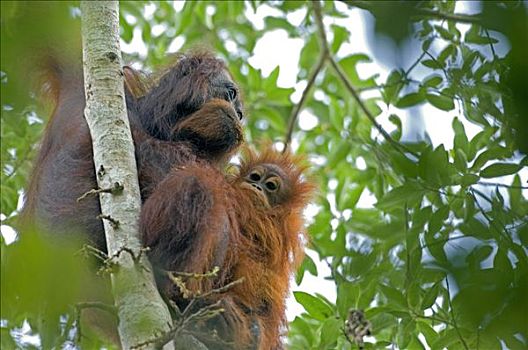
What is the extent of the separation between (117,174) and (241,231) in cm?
136

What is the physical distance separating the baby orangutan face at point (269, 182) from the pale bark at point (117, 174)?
146 centimetres

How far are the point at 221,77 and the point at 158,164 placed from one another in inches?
42.4

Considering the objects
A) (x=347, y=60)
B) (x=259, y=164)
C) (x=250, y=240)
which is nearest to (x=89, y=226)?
(x=250, y=240)

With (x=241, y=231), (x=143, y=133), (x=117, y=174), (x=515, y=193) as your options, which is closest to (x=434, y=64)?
(x=515, y=193)

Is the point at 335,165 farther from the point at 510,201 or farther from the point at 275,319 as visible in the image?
the point at 510,201

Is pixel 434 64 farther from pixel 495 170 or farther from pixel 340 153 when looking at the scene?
pixel 340 153

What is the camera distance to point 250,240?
4555mm

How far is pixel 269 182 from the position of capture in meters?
5.01

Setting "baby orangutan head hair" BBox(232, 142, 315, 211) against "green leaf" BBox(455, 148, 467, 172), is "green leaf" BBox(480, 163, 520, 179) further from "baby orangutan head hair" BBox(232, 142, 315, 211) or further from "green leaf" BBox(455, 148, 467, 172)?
"baby orangutan head hair" BBox(232, 142, 315, 211)

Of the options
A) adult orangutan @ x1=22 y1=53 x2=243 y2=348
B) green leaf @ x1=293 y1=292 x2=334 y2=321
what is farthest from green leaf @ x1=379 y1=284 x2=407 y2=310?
adult orangutan @ x1=22 y1=53 x2=243 y2=348

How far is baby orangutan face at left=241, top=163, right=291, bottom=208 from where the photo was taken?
494 cm

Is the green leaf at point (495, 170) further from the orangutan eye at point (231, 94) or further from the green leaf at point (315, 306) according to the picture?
the orangutan eye at point (231, 94)

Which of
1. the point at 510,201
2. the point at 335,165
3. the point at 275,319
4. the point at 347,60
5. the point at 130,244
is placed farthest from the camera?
the point at 347,60

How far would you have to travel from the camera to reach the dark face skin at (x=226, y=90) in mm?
5066
